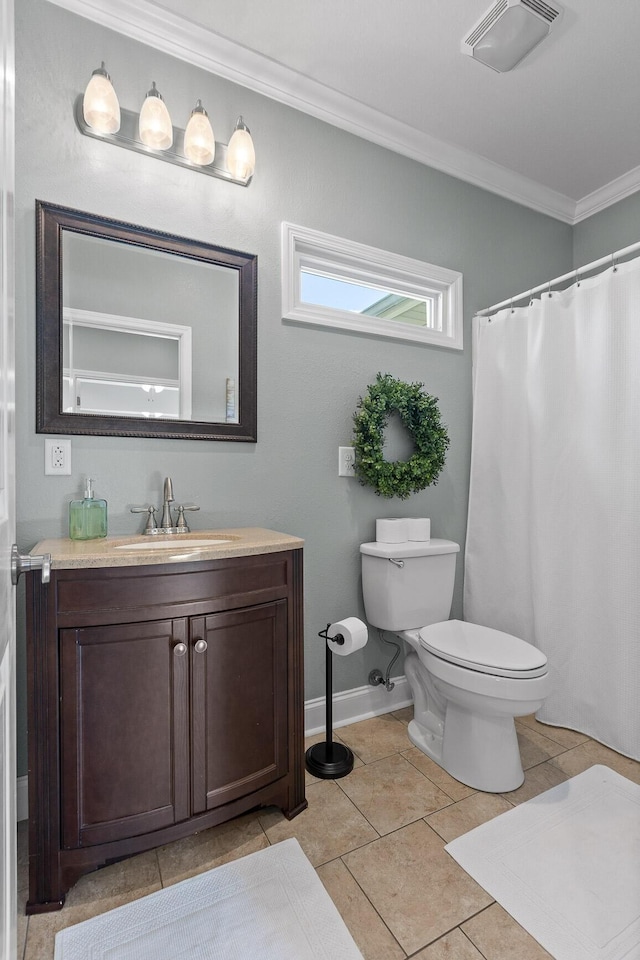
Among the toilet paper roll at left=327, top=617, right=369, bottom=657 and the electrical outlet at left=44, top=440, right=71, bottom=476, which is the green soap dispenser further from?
the toilet paper roll at left=327, top=617, right=369, bottom=657

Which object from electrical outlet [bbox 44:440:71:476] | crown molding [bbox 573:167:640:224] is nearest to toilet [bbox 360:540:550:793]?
electrical outlet [bbox 44:440:71:476]

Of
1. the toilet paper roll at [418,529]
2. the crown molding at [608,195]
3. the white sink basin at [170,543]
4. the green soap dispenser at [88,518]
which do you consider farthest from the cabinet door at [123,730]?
the crown molding at [608,195]

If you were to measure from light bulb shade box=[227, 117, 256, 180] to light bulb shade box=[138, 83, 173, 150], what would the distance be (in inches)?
8.8

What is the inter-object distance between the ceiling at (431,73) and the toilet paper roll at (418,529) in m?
1.69

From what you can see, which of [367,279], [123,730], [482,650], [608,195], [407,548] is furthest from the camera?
[608,195]

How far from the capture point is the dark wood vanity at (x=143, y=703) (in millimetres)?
1172

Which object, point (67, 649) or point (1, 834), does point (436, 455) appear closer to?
point (67, 649)

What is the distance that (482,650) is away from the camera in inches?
67.1

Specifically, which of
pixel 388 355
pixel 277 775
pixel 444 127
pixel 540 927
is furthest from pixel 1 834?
pixel 444 127

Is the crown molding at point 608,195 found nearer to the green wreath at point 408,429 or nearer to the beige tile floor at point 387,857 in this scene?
the green wreath at point 408,429

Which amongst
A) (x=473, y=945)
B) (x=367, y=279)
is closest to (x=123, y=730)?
(x=473, y=945)

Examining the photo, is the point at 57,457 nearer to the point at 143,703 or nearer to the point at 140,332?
the point at 140,332

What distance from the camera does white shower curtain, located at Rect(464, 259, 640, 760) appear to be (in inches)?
73.8

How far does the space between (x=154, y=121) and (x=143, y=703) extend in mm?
1783
